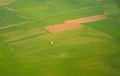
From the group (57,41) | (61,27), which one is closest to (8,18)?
(61,27)

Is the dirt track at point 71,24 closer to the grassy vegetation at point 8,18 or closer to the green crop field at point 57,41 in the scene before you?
the green crop field at point 57,41

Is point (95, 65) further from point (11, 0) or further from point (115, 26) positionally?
point (11, 0)

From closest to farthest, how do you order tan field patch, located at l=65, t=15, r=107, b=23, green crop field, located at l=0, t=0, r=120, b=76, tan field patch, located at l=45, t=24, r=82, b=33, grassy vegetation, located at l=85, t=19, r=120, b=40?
green crop field, located at l=0, t=0, r=120, b=76
grassy vegetation, located at l=85, t=19, r=120, b=40
tan field patch, located at l=45, t=24, r=82, b=33
tan field patch, located at l=65, t=15, r=107, b=23

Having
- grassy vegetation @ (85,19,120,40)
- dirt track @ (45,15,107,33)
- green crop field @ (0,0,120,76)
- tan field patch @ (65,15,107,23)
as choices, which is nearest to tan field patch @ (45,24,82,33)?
dirt track @ (45,15,107,33)

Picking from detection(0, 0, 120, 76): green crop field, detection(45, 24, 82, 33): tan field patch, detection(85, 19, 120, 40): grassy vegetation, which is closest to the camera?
detection(0, 0, 120, 76): green crop field

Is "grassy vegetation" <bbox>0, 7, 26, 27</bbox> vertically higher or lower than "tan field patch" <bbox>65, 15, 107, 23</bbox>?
higher

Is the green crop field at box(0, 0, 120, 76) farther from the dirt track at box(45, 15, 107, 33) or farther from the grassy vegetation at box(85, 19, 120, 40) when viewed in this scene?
the dirt track at box(45, 15, 107, 33)

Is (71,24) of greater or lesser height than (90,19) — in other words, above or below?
below

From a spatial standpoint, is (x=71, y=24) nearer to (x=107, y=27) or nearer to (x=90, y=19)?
(x=90, y=19)

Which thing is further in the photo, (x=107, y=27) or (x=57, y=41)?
(x=107, y=27)
